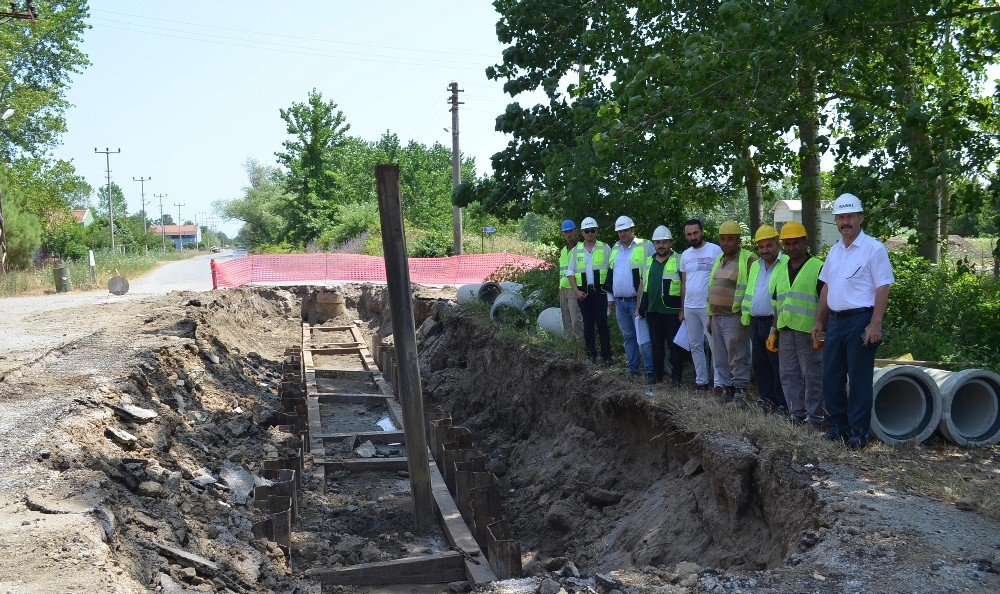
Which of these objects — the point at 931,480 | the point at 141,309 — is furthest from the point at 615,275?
the point at 141,309

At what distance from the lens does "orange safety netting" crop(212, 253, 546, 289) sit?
2655 centimetres

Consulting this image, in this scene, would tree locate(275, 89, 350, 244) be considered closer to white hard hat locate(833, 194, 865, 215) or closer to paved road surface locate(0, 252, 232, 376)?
paved road surface locate(0, 252, 232, 376)

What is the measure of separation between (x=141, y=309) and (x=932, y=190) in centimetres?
1515

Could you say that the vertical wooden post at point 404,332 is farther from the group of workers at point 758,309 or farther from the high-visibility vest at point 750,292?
the high-visibility vest at point 750,292

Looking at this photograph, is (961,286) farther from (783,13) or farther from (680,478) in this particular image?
(680,478)

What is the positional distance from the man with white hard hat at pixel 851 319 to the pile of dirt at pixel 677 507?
2.40 feet

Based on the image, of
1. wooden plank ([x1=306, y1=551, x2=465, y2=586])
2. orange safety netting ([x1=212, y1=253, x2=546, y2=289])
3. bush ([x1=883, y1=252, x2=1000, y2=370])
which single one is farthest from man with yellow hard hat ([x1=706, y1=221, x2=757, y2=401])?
orange safety netting ([x1=212, y1=253, x2=546, y2=289])

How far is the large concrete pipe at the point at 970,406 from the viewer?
634 cm

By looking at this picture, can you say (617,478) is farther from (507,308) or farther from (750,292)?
(507,308)

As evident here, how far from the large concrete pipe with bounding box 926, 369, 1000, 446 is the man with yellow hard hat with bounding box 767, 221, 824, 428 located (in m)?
0.92

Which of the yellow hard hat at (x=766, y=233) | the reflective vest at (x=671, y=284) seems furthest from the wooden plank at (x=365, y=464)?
the yellow hard hat at (x=766, y=233)

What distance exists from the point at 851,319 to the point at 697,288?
206 cm

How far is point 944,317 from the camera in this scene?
942cm

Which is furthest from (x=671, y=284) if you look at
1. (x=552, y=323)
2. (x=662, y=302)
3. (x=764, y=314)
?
(x=552, y=323)
